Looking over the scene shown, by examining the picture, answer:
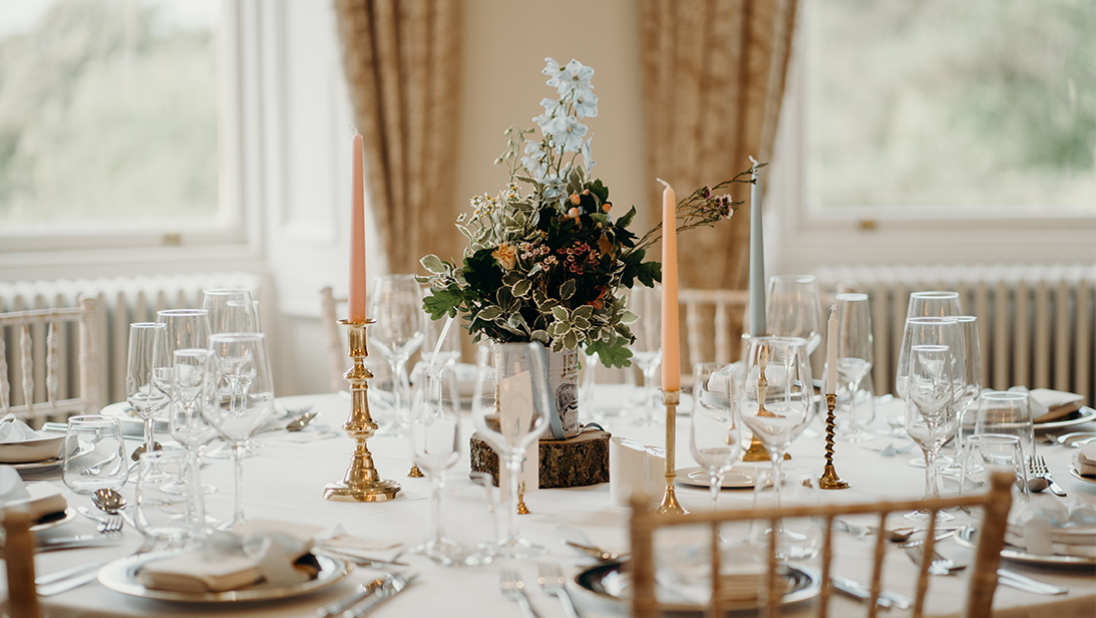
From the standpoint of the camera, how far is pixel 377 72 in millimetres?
3559

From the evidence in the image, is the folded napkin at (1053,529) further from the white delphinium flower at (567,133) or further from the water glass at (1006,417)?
the white delphinium flower at (567,133)

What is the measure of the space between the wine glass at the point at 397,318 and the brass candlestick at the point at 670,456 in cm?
52

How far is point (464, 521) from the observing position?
1317 mm

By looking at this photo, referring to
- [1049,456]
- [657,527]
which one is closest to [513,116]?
[1049,456]

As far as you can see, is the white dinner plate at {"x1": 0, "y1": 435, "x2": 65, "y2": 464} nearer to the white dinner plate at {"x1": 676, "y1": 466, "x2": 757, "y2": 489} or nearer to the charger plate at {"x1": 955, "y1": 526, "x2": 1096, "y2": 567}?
the white dinner plate at {"x1": 676, "y1": 466, "x2": 757, "y2": 489}

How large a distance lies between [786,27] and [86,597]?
3169 millimetres

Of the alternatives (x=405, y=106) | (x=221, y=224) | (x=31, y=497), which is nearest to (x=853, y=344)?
(x=31, y=497)

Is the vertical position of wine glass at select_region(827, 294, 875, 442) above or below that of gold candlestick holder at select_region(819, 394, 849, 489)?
above

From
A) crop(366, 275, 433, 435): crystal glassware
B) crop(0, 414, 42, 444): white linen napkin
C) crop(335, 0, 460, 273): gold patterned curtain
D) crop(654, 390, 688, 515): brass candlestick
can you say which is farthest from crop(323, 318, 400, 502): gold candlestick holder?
crop(335, 0, 460, 273): gold patterned curtain

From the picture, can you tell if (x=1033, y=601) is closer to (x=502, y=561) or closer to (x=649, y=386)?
(x=502, y=561)

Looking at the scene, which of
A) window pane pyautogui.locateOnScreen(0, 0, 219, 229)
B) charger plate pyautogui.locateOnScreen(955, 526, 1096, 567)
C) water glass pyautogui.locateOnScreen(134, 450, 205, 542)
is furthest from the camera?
window pane pyautogui.locateOnScreen(0, 0, 219, 229)

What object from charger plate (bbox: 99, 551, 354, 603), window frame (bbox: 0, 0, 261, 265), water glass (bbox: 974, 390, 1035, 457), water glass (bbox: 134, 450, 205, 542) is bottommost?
Result: charger plate (bbox: 99, 551, 354, 603)

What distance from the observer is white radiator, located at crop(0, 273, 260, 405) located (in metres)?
3.40

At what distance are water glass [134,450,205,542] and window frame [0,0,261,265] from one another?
8.34 ft
